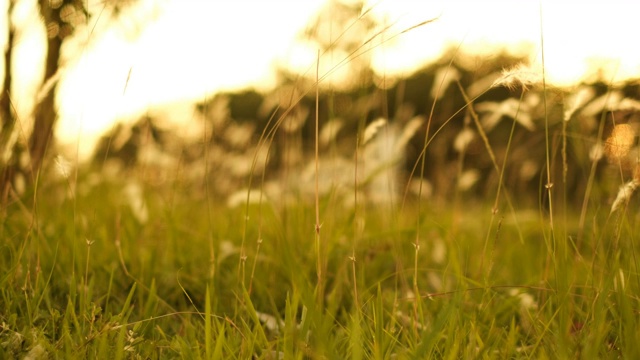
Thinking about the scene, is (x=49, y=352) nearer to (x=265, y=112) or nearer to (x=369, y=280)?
(x=369, y=280)

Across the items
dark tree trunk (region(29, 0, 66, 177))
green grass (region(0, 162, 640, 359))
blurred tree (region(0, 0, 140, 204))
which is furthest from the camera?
dark tree trunk (region(29, 0, 66, 177))

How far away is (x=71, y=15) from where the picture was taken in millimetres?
1839

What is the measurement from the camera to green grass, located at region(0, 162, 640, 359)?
40.4 inches

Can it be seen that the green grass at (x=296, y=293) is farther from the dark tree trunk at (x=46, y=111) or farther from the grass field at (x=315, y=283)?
the dark tree trunk at (x=46, y=111)

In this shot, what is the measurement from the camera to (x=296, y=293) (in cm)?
111

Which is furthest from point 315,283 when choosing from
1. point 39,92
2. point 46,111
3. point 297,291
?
point 46,111

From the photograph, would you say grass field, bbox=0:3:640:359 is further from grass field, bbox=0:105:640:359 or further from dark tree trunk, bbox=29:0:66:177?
dark tree trunk, bbox=29:0:66:177

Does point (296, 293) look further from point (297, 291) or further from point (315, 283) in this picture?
point (315, 283)

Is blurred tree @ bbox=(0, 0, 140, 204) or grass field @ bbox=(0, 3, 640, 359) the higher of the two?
blurred tree @ bbox=(0, 0, 140, 204)

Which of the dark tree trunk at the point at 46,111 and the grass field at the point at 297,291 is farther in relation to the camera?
the dark tree trunk at the point at 46,111

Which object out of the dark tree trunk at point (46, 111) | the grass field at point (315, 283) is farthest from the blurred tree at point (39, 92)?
the grass field at point (315, 283)

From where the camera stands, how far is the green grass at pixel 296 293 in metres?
1.03

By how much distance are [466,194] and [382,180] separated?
86.9 inches

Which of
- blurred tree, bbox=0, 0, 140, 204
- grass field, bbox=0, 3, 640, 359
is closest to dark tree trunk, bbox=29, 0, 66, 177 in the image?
blurred tree, bbox=0, 0, 140, 204
